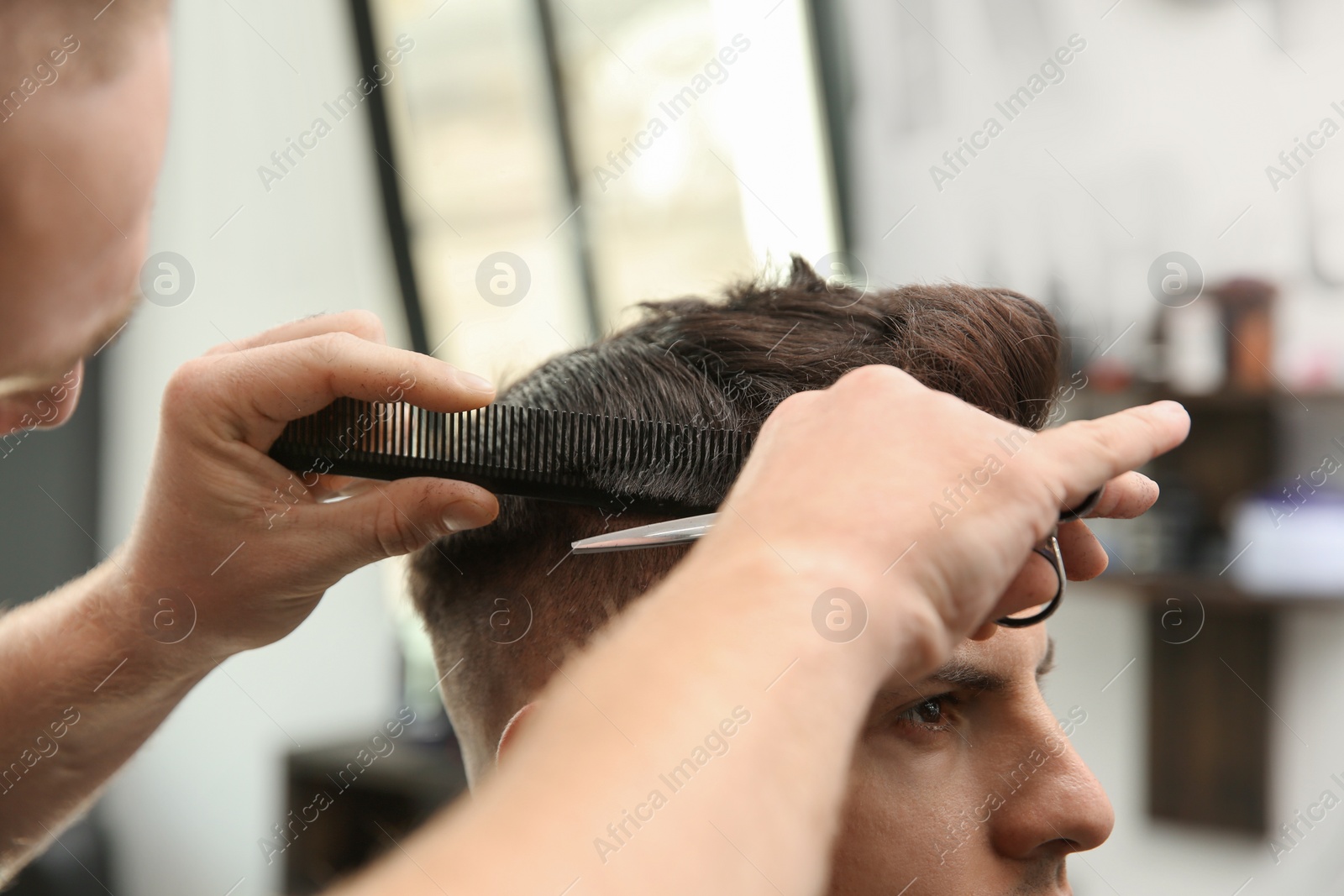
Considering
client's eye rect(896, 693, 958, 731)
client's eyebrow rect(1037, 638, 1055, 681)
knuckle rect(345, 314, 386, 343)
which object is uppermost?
knuckle rect(345, 314, 386, 343)

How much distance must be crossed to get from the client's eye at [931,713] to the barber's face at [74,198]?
3.61 ft

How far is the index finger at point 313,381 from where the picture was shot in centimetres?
109

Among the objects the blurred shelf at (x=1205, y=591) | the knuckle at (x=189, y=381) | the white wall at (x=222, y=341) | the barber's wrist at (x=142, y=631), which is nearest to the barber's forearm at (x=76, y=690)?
the barber's wrist at (x=142, y=631)

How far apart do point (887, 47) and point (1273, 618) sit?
220 centimetres

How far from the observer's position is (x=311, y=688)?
4.74 m

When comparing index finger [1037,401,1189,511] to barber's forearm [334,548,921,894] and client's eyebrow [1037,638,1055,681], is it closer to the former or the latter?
barber's forearm [334,548,921,894]

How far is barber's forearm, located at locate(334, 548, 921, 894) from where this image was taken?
0.56 metres

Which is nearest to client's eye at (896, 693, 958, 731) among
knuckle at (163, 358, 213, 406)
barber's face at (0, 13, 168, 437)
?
knuckle at (163, 358, 213, 406)

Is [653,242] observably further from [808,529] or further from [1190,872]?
[808,529]

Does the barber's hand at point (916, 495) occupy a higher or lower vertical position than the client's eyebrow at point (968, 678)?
higher

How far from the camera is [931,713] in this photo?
4.21 feet

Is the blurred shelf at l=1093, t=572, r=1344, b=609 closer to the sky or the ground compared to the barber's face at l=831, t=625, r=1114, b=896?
closer to the ground

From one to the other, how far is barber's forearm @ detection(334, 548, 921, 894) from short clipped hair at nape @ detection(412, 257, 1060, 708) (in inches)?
26.0

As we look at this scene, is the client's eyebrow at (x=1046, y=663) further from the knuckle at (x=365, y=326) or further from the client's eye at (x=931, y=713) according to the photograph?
the knuckle at (x=365, y=326)
